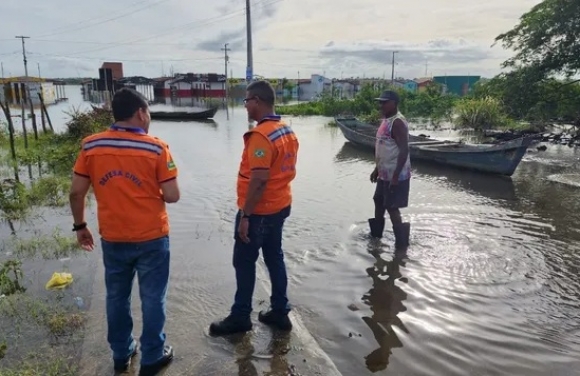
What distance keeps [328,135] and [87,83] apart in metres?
76.6

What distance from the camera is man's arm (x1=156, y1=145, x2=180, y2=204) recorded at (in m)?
2.69

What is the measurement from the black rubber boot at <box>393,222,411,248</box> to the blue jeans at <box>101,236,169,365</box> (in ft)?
11.4

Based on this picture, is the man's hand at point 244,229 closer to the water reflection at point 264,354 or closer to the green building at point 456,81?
the water reflection at point 264,354

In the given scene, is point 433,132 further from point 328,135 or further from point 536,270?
point 536,270

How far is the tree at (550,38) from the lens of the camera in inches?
572

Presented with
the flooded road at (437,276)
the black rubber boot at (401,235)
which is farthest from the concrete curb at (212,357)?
the black rubber boot at (401,235)

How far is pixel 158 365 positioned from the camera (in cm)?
294

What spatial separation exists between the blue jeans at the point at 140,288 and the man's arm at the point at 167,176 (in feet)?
0.99

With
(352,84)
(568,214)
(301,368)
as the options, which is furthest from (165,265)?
(352,84)

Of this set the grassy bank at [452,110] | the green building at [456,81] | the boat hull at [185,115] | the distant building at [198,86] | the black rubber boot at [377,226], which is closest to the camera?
the black rubber boot at [377,226]

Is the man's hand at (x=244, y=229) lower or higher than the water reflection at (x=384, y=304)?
higher

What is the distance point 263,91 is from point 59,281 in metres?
2.75

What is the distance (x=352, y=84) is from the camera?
80312mm

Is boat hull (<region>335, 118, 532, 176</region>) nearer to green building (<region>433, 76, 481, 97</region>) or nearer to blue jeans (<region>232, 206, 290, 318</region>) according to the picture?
blue jeans (<region>232, 206, 290, 318</region>)
